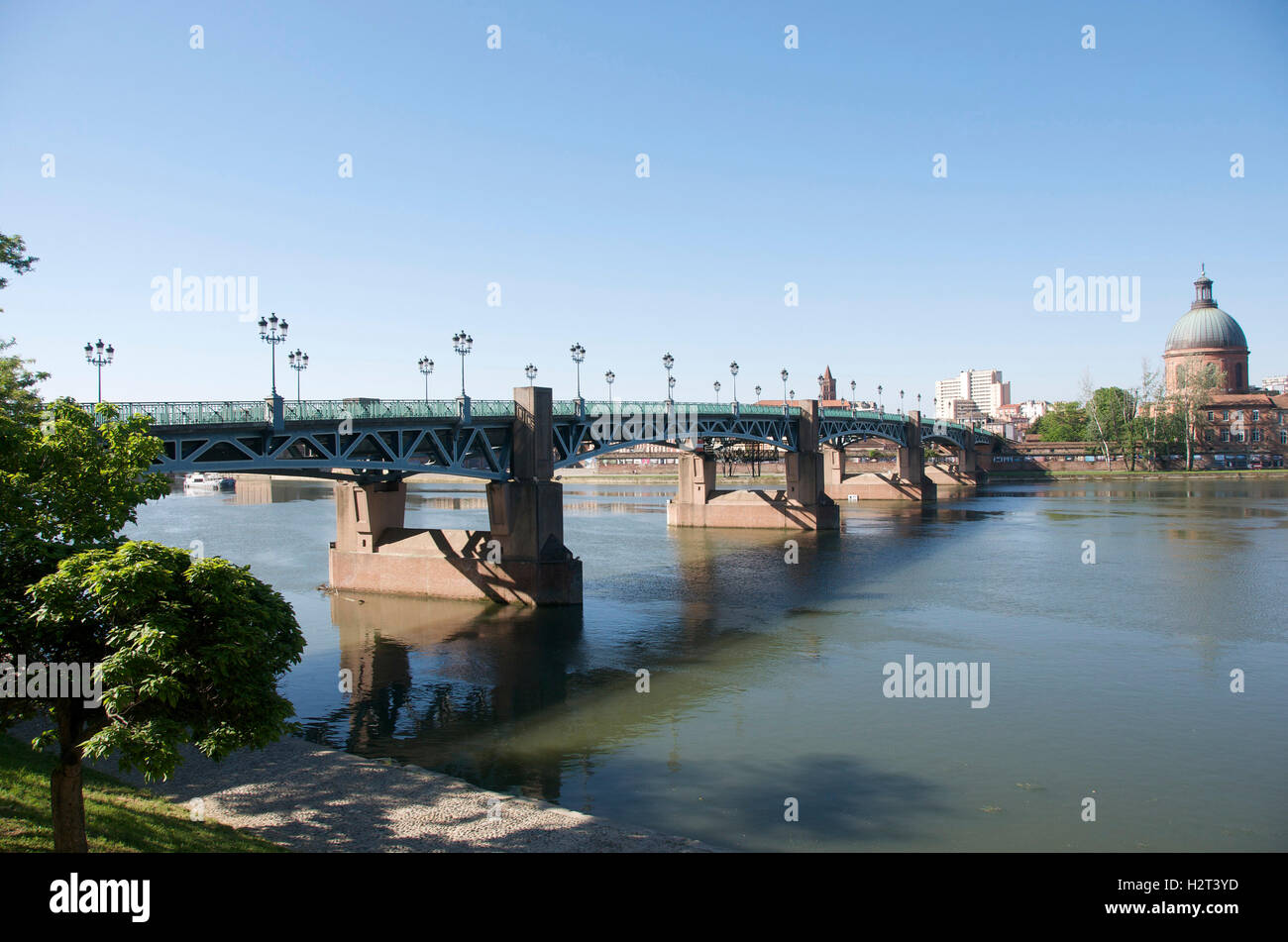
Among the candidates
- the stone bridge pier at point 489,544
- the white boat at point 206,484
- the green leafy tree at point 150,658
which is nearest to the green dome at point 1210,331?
the stone bridge pier at point 489,544

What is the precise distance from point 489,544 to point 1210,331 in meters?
158

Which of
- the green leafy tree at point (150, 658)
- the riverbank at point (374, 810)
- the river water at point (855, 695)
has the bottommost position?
the river water at point (855, 695)

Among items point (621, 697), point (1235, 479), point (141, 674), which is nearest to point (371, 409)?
point (621, 697)

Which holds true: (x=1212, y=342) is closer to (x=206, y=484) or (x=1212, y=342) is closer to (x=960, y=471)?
(x=960, y=471)

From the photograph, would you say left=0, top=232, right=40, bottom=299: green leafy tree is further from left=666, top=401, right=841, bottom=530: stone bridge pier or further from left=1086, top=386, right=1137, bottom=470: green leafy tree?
left=1086, top=386, right=1137, bottom=470: green leafy tree

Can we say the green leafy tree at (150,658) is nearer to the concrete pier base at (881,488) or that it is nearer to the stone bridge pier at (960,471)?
the concrete pier base at (881,488)

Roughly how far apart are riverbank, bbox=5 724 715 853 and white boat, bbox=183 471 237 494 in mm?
129228

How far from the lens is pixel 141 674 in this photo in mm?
11023

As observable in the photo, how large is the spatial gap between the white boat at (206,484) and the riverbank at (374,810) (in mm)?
129228

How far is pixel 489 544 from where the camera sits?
134 feet

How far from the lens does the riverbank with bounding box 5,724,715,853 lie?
48.3 feet

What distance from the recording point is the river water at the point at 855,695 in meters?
17.5

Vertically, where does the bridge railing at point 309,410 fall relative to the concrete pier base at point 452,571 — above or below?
above
